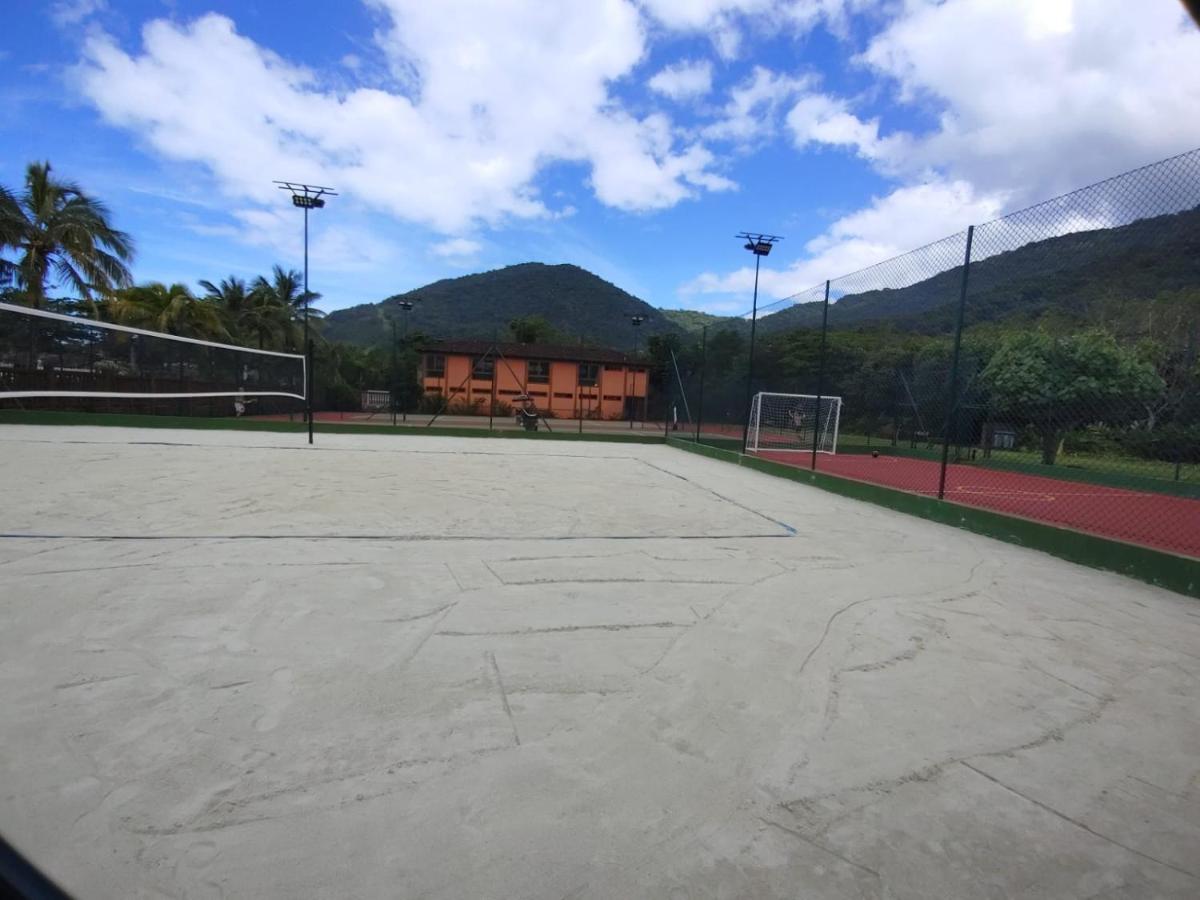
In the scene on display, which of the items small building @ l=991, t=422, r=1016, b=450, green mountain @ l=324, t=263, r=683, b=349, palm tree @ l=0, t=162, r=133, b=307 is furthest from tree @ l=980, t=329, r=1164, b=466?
green mountain @ l=324, t=263, r=683, b=349

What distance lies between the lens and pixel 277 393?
70.8 feet

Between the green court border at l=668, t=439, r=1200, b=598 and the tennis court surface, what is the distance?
255 mm

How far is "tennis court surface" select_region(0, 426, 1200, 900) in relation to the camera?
1.75m

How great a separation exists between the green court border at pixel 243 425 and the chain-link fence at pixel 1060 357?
798 centimetres

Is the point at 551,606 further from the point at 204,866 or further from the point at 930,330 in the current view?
the point at 930,330

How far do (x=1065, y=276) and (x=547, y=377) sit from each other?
112ft

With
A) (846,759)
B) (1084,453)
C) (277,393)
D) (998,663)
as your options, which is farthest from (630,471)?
(277,393)

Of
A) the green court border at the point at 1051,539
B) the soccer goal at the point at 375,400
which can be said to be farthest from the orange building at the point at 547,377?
the green court border at the point at 1051,539

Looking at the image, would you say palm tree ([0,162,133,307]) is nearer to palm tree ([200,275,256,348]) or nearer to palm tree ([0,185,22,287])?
palm tree ([0,185,22,287])

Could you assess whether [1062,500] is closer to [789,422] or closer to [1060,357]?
[1060,357]

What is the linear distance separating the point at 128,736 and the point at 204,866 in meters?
0.81

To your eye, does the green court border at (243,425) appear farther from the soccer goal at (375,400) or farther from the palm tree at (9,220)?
the soccer goal at (375,400)

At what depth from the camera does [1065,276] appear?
21.9 ft

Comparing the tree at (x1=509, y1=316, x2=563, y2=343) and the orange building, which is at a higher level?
the tree at (x1=509, y1=316, x2=563, y2=343)
